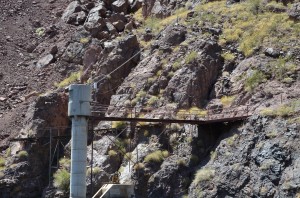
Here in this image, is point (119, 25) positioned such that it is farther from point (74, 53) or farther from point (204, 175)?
point (204, 175)

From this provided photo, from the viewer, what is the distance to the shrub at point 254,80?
135 feet

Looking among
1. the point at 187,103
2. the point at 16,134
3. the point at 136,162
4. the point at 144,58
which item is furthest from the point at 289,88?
the point at 16,134

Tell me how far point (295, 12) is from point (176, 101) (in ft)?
31.2

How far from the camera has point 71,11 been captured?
6531 centimetres

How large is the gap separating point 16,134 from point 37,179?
6160 mm

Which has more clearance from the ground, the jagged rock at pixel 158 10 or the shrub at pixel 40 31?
the jagged rock at pixel 158 10

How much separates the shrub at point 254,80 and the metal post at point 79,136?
876cm

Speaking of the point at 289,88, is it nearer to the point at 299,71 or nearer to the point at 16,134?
the point at 299,71

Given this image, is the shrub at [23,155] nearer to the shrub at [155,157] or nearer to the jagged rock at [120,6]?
the shrub at [155,157]

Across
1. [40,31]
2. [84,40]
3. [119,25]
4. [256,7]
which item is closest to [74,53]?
[84,40]

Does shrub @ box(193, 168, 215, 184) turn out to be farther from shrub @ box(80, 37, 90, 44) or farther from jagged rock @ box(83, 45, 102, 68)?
shrub @ box(80, 37, 90, 44)

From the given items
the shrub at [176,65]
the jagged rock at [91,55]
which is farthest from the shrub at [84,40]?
the shrub at [176,65]

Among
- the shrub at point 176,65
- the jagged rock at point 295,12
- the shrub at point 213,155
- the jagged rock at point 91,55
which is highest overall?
the jagged rock at point 295,12

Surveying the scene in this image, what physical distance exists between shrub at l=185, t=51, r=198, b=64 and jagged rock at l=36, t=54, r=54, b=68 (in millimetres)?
16617
